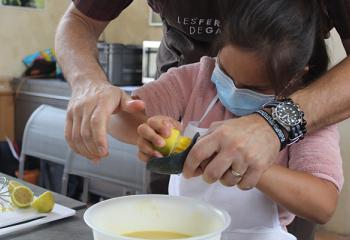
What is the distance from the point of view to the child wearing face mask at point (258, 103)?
0.89m

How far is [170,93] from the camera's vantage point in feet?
3.67

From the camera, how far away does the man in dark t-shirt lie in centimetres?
84

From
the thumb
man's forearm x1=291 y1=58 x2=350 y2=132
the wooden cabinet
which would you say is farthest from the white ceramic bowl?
the wooden cabinet

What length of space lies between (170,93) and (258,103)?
21 centimetres

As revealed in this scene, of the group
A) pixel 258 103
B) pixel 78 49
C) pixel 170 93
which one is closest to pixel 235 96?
pixel 258 103

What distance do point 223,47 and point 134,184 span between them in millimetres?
1049

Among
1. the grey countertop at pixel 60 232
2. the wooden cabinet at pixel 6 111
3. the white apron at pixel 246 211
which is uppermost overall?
the white apron at pixel 246 211

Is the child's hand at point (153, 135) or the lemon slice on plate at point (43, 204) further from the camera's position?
the lemon slice on plate at point (43, 204)

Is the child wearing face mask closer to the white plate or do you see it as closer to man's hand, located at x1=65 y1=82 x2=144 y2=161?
man's hand, located at x1=65 y1=82 x2=144 y2=161

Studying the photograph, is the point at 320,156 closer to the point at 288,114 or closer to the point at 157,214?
the point at 288,114

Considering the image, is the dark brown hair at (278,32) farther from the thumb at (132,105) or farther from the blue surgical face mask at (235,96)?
the thumb at (132,105)

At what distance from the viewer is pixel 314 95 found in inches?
35.4

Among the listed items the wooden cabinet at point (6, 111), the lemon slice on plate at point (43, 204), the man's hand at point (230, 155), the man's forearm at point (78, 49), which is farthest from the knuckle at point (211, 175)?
the wooden cabinet at point (6, 111)

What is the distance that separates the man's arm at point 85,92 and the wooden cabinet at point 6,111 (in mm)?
2692
